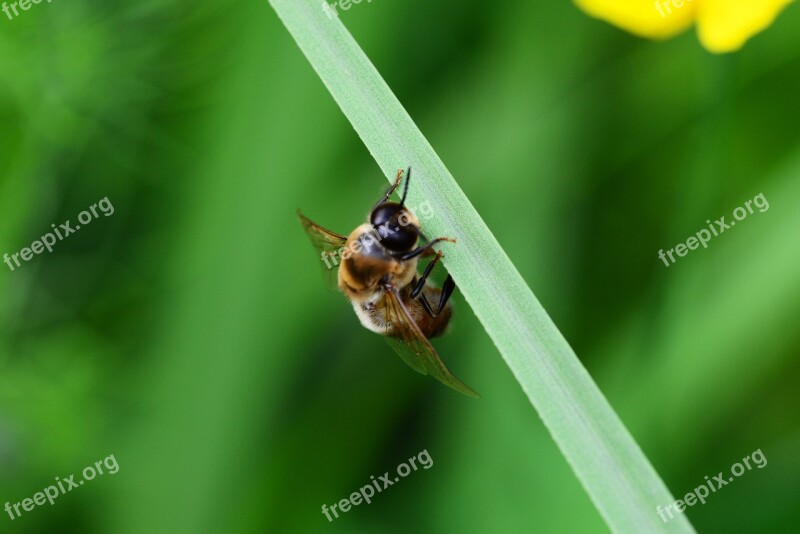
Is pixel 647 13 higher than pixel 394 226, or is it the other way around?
pixel 647 13

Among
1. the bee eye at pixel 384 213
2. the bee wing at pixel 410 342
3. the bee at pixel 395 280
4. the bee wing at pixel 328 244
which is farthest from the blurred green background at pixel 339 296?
the bee eye at pixel 384 213

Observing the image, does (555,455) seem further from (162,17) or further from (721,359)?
(162,17)

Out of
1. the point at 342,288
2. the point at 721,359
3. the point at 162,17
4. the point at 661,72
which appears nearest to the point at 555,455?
the point at 721,359

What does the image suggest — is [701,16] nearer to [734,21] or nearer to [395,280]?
[734,21]

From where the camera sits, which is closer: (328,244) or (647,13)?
(647,13)

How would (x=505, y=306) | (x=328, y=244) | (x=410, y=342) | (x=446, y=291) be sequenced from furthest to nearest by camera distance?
(x=328, y=244) < (x=446, y=291) < (x=410, y=342) < (x=505, y=306)

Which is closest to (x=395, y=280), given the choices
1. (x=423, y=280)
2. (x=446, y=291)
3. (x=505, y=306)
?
(x=423, y=280)

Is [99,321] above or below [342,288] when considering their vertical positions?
above
